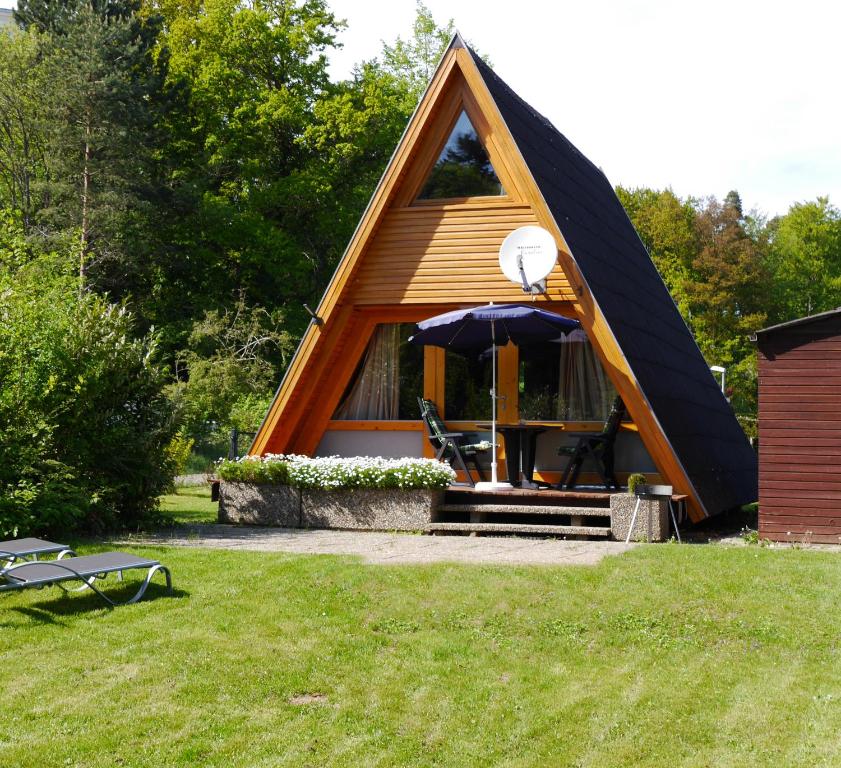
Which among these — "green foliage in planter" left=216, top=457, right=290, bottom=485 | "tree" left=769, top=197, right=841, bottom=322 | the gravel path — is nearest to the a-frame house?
"green foliage in planter" left=216, top=457, right=290, bottom=485

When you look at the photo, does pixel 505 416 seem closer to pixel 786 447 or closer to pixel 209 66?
pixel 786 447

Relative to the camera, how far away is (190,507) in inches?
546

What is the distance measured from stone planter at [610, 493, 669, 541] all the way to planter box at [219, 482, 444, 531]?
197 cm

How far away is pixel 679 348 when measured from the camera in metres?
15.4

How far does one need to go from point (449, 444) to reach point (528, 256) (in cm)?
240

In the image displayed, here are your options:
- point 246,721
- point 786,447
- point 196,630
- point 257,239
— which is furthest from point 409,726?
point 257,239

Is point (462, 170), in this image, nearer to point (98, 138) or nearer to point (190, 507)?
point (190, 507)

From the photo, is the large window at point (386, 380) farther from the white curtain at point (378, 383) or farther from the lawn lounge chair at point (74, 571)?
the lawn lounge chair at point (74, 571)

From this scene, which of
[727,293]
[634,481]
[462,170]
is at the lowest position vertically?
[634,481]

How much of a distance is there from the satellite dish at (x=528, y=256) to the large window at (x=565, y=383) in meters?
1.25

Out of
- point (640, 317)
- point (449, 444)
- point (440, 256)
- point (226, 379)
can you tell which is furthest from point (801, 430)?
point (226, 379)

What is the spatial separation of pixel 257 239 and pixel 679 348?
17459 mm

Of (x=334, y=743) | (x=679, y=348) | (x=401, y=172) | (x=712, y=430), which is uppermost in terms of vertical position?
(x=401, y=172)

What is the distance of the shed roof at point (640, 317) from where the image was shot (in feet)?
36.3
